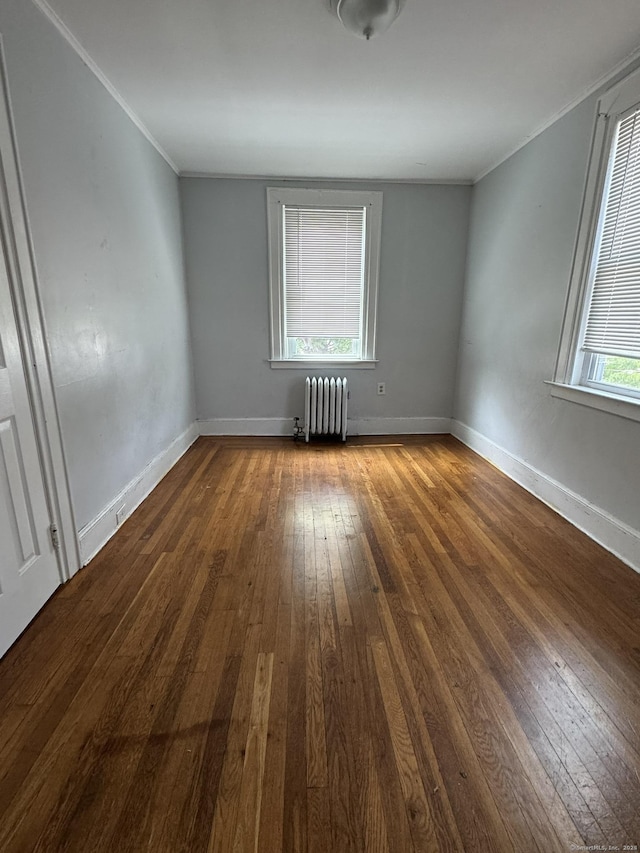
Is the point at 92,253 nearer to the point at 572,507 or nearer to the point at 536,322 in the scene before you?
the point at 536,322

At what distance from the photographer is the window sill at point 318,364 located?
13.5ft

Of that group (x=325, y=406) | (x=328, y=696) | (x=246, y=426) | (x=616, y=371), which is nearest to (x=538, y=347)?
(x=616, y=371)

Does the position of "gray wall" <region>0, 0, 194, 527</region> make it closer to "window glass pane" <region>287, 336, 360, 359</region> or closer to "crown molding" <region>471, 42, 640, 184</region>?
"window glass pane" <region>287, 336, 360, 359</region>

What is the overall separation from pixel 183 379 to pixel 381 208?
251cm

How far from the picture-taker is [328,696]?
1.32 meters

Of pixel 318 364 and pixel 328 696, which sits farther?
pixel 318 364

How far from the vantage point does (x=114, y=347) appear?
7.80ft

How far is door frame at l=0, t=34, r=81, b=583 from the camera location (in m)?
1.48

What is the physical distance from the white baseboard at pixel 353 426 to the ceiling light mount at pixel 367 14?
3056 millimetres

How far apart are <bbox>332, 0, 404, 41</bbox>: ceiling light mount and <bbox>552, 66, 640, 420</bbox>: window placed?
4.39 feet

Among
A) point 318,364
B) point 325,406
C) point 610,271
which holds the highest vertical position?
point 610,271

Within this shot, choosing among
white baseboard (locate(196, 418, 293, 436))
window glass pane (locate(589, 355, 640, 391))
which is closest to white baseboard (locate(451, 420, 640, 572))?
window glass pane (locate(589, 355, 640, 391))

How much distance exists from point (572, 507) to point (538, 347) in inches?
44.7

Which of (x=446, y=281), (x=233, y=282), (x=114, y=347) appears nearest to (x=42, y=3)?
(x=114, y=347)
